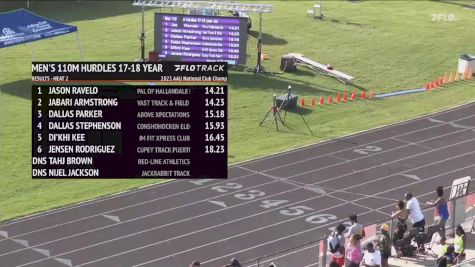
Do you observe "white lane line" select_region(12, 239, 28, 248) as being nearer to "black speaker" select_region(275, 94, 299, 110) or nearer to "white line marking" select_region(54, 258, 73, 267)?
"white line marking" select_region(54, 258, 73, 267)

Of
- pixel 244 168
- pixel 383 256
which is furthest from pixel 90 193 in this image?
pixel 383 256

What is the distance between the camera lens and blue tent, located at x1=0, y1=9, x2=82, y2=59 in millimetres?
45031

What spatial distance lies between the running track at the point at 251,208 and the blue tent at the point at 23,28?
12.3 meters

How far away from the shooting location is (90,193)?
3522cm

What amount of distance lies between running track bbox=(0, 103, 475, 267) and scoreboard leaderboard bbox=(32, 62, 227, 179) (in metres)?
5.77

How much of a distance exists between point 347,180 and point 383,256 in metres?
8.40

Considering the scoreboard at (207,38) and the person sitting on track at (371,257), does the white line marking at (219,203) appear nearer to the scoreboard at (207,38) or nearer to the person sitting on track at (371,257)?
the person sitting on track at (371,257)

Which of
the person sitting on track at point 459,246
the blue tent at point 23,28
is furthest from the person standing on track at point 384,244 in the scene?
the blue tent at point 23,28

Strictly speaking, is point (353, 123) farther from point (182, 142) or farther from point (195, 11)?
point (182, 142)

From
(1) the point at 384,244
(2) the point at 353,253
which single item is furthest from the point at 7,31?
(2) the point at 353,253

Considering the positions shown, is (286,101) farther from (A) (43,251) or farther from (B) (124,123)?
(B) (124,123)

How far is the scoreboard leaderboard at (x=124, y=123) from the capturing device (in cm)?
2255

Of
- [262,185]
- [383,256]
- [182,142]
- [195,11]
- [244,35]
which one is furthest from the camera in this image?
[195,11]

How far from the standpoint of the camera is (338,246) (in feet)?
89.1
